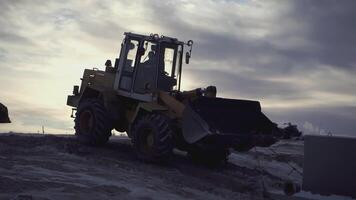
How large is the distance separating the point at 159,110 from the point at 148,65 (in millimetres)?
2048

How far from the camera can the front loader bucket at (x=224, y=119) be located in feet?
49.9

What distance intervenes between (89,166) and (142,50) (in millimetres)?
4896

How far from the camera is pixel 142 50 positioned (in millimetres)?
17453

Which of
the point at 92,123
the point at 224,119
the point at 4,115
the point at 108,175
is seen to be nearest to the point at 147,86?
the point at 92,123

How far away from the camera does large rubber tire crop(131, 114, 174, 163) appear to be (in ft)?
49.7

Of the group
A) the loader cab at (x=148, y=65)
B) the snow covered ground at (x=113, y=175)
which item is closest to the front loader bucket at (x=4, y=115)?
the snow covered ground at (x=113, y=175)

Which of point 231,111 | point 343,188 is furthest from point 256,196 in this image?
point 231,111

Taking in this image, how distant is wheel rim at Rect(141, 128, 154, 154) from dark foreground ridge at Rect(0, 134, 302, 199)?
1.40 feet

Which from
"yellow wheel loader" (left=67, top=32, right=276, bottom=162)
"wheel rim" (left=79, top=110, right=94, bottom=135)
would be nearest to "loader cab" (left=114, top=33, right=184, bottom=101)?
"yellow wheel loader" (left=67, top=32, right=276, bottom=162)

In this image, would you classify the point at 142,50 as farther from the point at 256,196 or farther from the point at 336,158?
the point at 336,158

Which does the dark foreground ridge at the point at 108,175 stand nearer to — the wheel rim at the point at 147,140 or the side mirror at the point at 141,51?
the wheel rim at the point at 147,140

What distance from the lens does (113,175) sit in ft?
42.5

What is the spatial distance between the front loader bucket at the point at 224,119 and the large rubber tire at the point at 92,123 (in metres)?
3.49

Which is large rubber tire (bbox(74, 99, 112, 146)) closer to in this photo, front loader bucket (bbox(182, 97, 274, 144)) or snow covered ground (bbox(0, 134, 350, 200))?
snow covered ground (bbox(0, 134, 350, 200))
